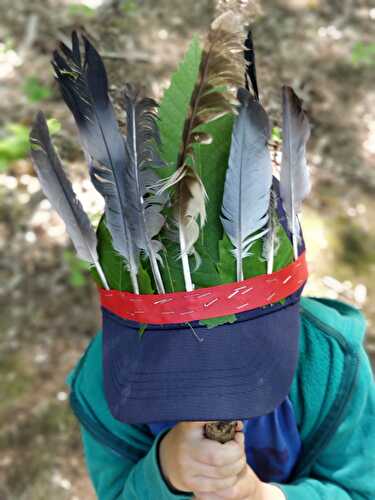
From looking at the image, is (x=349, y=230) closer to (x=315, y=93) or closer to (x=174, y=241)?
(x=315, y=93)

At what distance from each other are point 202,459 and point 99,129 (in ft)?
1.86

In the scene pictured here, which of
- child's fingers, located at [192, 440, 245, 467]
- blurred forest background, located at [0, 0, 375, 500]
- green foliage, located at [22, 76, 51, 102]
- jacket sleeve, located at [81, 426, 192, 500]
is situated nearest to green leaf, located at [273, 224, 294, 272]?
child's fingers, located at [192, 440, 245, 467]

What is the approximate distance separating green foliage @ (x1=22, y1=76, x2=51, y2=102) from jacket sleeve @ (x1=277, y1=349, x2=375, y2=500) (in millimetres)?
2225

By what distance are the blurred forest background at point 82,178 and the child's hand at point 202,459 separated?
70cm

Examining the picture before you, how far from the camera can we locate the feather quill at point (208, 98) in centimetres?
70

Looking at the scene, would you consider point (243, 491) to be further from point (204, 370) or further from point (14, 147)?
point (14, 147)

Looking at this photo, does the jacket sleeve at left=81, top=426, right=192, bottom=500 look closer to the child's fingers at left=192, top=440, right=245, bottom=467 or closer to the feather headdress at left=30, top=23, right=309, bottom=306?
the child's fingers at left=192, top=440, right=245, bottom=467

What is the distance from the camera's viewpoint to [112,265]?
92 centimetres

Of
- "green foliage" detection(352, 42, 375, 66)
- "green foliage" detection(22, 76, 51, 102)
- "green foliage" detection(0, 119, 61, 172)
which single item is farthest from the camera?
"green foliage" detection(352, 42, 375, 66)

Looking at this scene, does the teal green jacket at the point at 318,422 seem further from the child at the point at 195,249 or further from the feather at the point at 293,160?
the feather at the point at 293,160

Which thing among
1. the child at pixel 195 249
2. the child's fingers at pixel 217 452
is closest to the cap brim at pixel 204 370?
the child at pixel 195 249

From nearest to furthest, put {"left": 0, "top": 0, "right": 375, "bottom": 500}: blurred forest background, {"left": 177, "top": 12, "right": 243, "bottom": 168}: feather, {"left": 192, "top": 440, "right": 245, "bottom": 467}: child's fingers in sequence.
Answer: {"left": 177, "top": 12, "right": 243, "bottom": 168}: feather, {"left": 192, "top": 440, "right": 245, "bottom": 467}: child's fingers, {"left": 0, "top": 0, "right": 375, "bottom": 500}: blurred forest background

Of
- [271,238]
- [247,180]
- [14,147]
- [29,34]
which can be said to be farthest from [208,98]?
[29,34]

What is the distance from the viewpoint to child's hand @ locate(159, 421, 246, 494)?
950mm
